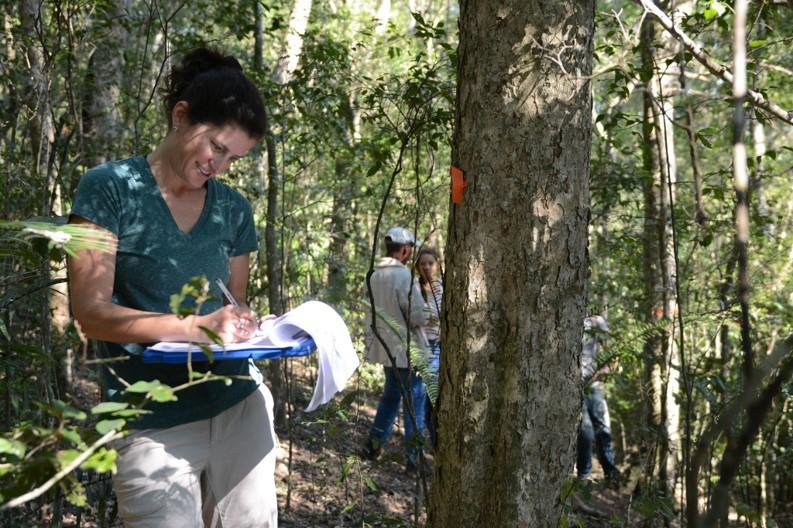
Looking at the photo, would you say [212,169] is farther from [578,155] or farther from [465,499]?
[465,499]

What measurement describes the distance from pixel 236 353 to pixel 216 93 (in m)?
0.76

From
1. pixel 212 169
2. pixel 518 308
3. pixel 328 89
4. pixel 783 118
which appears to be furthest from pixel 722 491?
pixel 328 89

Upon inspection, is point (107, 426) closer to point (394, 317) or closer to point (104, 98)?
point (394, 317)

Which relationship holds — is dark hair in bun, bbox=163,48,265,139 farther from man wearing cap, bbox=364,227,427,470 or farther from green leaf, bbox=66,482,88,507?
man wearing cap, bbox=364,227,427,470

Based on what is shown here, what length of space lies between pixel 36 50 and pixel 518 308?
5085mm

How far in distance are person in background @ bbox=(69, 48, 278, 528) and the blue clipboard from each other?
0.06m

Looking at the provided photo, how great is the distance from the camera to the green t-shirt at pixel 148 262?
6.93ft

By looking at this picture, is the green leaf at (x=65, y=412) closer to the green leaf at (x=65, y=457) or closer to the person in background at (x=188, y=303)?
the green leaf at (x=65, y=457)

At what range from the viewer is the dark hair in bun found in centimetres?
224

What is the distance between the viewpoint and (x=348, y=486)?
6105 mm

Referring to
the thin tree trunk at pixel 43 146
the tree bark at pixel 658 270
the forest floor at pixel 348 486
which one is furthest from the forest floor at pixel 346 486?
the thin tree trunk at pixel 43 146

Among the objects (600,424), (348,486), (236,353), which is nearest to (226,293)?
(236,353)

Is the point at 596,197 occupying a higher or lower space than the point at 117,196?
higher

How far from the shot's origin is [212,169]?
7.39 ft
